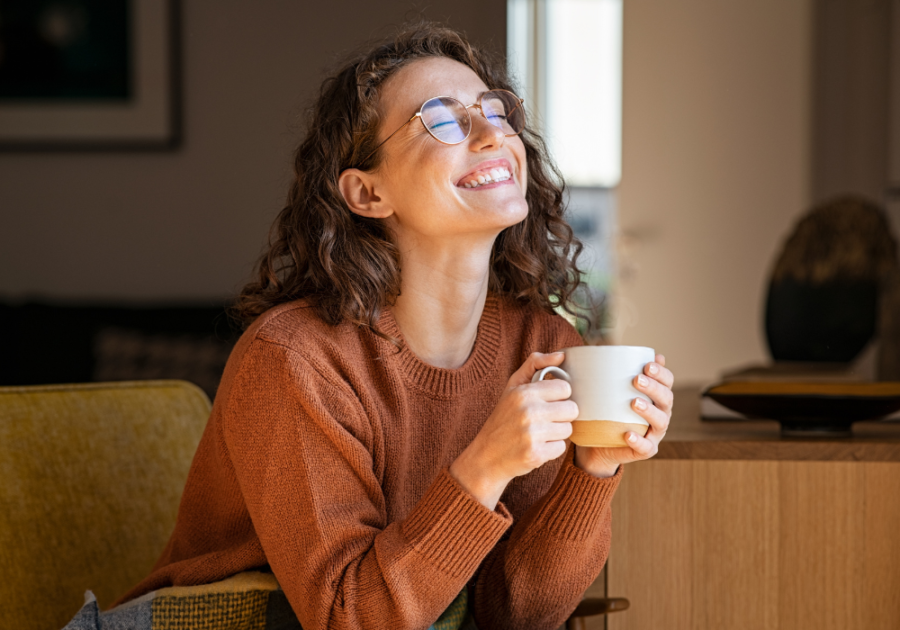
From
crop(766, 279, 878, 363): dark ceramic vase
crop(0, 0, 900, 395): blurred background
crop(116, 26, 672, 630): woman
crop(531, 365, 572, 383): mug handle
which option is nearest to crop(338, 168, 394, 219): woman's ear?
crop(116, 26, 672, 630): woman

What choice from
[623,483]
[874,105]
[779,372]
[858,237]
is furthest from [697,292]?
[623,483]

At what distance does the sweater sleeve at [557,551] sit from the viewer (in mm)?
988

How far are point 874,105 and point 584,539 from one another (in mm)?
3469

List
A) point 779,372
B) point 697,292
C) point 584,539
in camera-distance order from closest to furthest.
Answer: point 584,539
point 779,372
point 697,292

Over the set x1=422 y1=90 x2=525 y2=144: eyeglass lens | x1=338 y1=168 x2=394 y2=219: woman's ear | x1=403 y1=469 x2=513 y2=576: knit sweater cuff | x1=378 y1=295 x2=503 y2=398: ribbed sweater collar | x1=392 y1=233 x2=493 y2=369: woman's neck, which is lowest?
x1=403 y1=469 x2=513 y2=576: knit sweater cuff

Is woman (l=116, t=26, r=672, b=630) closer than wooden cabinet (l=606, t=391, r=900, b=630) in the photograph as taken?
Yes

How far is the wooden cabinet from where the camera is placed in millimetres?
1040

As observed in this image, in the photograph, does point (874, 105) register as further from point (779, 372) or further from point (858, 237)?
point (779, 372)

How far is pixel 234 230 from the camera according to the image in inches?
105

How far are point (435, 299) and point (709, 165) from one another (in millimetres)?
3604

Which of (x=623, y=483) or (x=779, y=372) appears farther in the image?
(x=779, y=372)

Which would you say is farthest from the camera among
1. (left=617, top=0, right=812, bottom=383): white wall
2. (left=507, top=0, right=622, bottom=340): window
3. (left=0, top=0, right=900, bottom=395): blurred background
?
(left=507, top=0, right=622, bottom=340): window

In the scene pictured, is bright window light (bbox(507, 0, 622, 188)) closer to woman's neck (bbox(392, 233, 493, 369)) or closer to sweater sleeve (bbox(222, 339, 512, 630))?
woman's neck (bbox(392, 233, 493, 369))

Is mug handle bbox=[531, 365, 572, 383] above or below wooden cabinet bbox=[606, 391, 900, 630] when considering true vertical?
above
